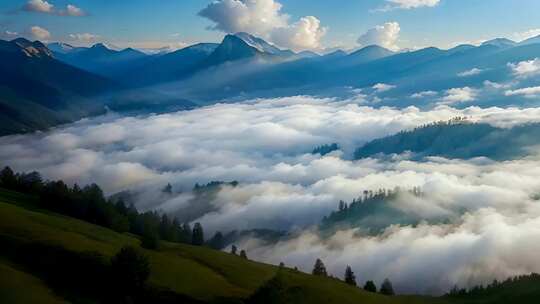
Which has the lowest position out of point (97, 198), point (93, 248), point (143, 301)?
point (143, 301)

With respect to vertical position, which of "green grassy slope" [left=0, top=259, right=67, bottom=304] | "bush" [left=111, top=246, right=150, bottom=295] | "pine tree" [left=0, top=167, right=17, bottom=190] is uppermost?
"pine tree" [left=0, top=167, right=17, bottom=190]

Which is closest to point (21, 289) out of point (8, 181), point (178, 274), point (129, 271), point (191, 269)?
point (129, 271)

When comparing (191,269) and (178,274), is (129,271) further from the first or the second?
(191,269)

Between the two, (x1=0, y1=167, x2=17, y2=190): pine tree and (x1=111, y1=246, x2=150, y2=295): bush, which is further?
(x1=0, y1=167, x2=17, y2=190): pine tree

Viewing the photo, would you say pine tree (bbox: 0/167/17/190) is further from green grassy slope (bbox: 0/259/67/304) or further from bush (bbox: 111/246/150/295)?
bush (bbox: 111/246/150/295)

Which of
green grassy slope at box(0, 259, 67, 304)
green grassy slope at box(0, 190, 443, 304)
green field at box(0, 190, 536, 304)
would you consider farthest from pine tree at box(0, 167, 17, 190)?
green grassy slope at box(0, 259, 67, 304)

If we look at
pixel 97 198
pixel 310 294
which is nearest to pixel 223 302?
pixel 310 294

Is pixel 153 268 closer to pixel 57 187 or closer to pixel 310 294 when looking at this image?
pixel 310 294
